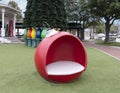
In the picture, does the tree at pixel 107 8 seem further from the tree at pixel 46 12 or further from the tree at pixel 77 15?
the tree at pixel 77 15

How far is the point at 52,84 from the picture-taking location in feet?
21.6

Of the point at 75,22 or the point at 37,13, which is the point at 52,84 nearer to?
the point at 37,13

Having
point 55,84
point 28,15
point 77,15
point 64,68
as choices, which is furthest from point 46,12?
point 77,15

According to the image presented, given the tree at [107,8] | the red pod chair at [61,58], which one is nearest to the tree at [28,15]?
the tree at [107,8]

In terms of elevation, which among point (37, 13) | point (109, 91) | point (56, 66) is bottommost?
point (109, 91)

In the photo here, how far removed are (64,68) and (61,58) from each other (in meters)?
0.63

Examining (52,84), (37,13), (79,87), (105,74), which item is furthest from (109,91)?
(37,13)

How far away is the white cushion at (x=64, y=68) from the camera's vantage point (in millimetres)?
6668

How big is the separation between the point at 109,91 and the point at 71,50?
210 centimetres

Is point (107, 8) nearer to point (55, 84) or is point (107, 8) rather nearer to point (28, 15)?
point (28, 15)

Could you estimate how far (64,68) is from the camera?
279 inches

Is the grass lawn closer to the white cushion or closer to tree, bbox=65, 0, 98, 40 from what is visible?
the white cushion

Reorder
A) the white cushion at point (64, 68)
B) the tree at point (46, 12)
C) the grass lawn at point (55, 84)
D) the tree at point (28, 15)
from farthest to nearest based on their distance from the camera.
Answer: the tree at point (28, 15), the tree at point (46, 12), the white cushion at point (64, 68), the grass lawn at point (55, 84)

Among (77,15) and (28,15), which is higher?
(77,15)
